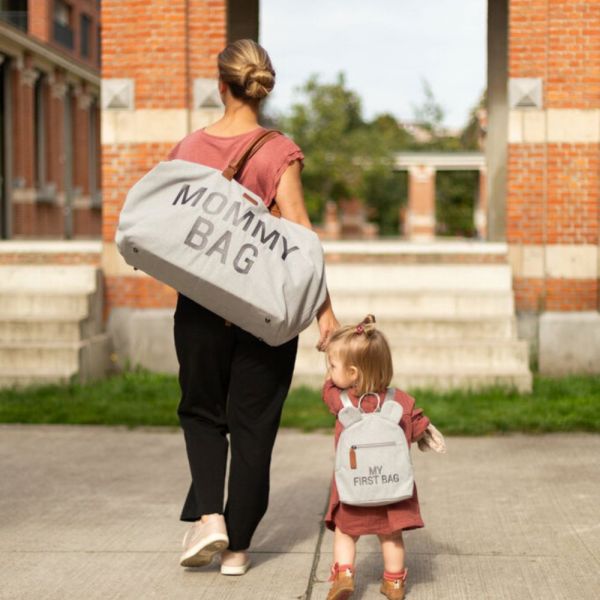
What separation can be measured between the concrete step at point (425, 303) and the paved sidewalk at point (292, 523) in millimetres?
2819

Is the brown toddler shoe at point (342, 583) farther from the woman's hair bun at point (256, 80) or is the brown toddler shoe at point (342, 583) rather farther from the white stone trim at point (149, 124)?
the white stone trim at point (149, 124)

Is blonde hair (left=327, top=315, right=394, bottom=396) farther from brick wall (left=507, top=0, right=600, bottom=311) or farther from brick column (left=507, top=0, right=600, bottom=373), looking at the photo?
brick wall (left=507, top=0, right=600, bottom=311)

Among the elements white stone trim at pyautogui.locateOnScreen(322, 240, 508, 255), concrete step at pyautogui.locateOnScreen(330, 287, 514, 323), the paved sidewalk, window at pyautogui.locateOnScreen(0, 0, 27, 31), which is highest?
window at pyautogui.locateOnScreen(0, 0, 27, 31)

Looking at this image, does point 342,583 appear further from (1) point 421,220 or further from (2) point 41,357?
(1) point 421,220

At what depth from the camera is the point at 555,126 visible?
1083 centimetres

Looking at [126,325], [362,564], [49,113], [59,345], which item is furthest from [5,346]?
[49,113]

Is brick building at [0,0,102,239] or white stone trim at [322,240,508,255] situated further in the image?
brick building at [0,0,102,239]

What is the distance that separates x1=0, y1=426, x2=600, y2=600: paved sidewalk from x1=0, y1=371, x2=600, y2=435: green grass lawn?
0.72 ft

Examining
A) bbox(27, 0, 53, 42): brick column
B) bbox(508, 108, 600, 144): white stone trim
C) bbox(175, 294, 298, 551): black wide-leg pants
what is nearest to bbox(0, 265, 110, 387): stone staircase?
bbox(508, 108, 600, 144): white stone trim

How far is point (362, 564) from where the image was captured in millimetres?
4973

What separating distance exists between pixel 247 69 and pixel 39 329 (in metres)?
6.23

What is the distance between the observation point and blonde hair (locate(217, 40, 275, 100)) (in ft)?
14.9

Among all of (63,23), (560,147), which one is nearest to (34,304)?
(560,147)

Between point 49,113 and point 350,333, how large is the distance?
103 ft
